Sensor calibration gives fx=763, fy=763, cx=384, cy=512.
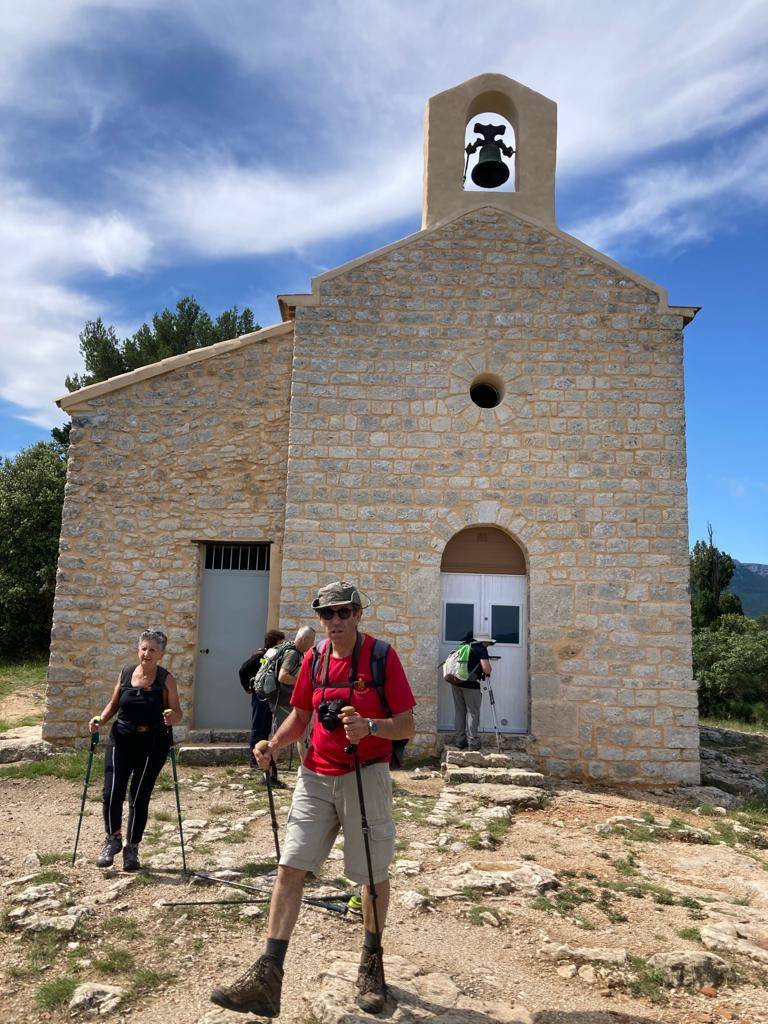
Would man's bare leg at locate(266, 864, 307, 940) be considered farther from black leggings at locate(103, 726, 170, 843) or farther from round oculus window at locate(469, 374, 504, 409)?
round oculus window at locate(469, 374, 504, 409)

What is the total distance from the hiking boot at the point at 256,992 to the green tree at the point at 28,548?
16211 millimetres

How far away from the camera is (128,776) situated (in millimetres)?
5117

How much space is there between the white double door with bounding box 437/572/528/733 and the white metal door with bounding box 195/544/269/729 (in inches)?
90.7

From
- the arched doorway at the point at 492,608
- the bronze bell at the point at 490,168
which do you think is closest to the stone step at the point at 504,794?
the arched doorway at the point at 492,608

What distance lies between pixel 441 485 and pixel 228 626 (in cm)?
315

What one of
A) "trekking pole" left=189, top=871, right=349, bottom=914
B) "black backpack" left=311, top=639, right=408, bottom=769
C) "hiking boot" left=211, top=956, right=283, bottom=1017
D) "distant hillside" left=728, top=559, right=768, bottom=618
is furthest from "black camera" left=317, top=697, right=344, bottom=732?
"distant hillside" left=728, top=559, right=768, bottom=618

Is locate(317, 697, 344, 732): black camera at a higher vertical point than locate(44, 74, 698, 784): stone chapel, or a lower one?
lower

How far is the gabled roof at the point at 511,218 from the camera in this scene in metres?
9.39

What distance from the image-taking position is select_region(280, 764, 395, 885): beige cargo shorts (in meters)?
3.31

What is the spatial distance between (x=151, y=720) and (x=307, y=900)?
153 cm

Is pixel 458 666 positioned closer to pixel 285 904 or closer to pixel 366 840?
pixel 366 840

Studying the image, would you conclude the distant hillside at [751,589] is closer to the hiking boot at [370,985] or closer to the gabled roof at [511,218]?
the gabled roof at [511,218]

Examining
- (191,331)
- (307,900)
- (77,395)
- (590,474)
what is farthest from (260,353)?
(191,331)

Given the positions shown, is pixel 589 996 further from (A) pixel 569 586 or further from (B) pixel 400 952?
(A) pixel 569 586
